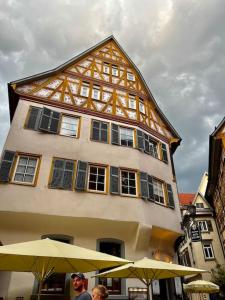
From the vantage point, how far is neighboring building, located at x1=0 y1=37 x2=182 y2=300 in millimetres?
9719

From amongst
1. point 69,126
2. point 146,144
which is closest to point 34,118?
point 69,126

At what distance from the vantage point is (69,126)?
508 inches

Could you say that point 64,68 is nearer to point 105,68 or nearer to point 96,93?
point 96,93

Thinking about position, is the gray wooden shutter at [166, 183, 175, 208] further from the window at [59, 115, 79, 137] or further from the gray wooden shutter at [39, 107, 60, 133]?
the gray wooden shutter at [39, 107, 60, 133]

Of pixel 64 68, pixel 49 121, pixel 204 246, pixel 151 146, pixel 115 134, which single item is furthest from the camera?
pixel 204 246

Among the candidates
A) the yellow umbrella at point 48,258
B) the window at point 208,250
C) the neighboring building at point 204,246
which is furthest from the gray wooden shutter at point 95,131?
the window at point 208,250

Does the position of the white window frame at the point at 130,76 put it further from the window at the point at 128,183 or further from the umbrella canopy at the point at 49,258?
the umbrella canopy at the point at 49,258

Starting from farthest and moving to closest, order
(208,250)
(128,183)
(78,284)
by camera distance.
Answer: (208,250), (128,183), (78,284)

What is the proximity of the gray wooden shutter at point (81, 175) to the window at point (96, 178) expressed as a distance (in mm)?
367

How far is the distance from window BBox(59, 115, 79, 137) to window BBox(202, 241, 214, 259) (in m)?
22.6

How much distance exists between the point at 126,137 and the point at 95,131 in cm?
183

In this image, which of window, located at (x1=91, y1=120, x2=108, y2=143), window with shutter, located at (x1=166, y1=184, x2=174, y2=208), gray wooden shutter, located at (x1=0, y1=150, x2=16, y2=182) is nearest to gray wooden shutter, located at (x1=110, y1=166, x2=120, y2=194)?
window, located at (x1=91, y1=120, x2=108, y2=143)

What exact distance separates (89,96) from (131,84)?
3.68m

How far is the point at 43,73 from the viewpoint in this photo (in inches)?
556
